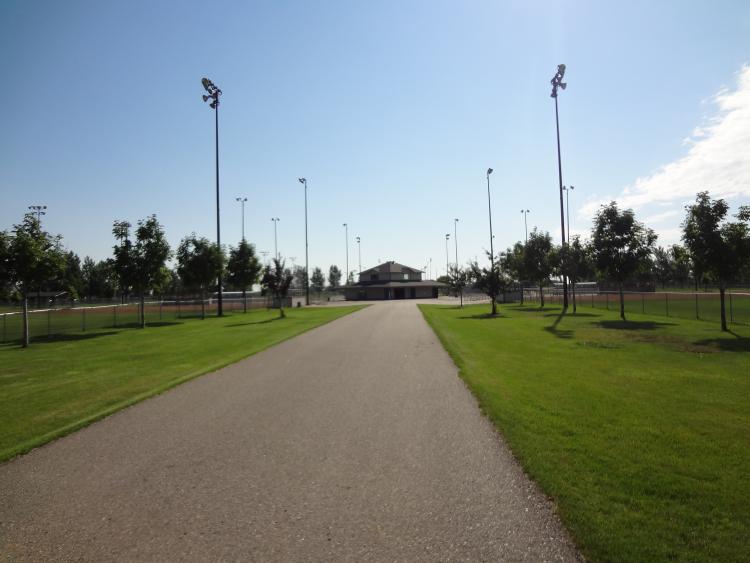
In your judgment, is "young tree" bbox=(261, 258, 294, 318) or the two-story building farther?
the two-story building

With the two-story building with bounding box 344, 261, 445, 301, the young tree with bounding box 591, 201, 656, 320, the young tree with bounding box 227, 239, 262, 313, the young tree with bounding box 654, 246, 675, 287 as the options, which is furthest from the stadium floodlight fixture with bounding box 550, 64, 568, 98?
the young tree with bounding box 654, 246, 675, 287

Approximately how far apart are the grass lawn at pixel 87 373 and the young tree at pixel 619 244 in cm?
1907

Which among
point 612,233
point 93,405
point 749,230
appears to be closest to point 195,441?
point 93,405

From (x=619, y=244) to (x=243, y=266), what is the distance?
118ft

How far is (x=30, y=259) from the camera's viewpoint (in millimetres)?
20000

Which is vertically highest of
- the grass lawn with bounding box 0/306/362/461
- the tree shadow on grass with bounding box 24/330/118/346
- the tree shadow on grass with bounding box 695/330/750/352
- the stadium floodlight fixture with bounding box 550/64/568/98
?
the stadium floodlight fixture with bounding box 550/64/568/98

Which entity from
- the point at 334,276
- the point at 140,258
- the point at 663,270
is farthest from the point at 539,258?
the point at 334,276

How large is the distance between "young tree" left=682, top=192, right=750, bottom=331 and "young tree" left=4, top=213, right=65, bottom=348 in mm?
28385

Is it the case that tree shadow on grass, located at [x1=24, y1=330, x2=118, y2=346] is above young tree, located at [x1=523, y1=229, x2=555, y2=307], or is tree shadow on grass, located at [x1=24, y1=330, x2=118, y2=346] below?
below

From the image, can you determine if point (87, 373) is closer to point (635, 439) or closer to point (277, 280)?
point (635, 439)

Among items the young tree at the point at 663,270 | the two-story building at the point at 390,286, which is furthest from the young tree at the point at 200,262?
the young tree at the point at 663,270

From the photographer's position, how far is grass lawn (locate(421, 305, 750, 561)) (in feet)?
12.3

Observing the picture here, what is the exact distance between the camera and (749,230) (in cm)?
1922

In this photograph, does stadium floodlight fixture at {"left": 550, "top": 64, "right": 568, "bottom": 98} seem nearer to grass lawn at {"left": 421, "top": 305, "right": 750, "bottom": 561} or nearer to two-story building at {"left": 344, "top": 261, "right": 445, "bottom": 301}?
grass lawn at {"left": 421, "top": 305, "right": 750, "bottom": 561}
